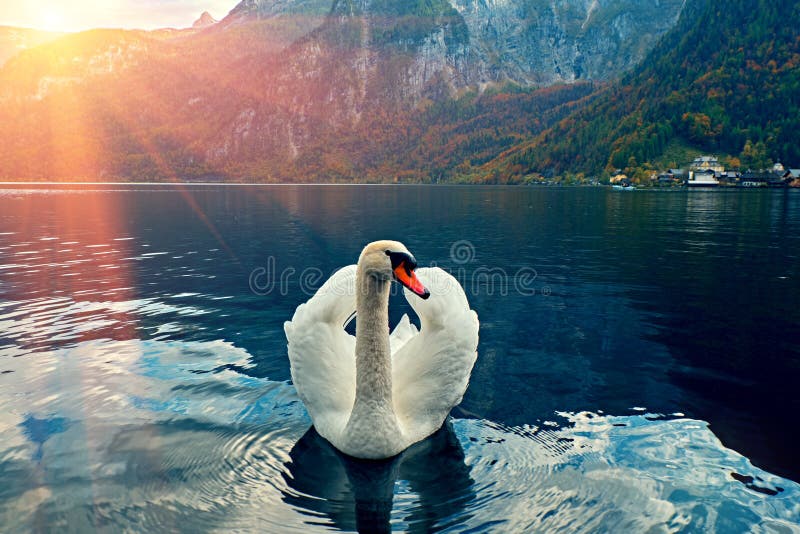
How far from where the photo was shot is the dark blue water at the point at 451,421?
21.8 feet

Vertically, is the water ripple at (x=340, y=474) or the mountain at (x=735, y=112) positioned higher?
the mountain at (x=735, y=112)

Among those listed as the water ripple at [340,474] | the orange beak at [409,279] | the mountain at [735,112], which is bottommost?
the water ripple at [340,474]

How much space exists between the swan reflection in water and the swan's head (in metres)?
2.70

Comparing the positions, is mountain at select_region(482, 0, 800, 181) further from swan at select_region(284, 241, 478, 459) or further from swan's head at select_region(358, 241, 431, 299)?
swan's head at select_region(358, 241, 431, 299)

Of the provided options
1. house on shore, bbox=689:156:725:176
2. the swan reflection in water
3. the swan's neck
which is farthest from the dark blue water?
house on shore, bbox=689:156:725:176

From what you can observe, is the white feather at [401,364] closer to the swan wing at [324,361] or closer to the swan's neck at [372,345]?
the swan wing at [324,361]

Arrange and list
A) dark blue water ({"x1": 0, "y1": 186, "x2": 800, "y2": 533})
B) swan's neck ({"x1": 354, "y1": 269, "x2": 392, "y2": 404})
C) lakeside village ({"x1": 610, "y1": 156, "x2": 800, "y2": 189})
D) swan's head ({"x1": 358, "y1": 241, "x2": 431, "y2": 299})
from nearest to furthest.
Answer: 1. swan's head ({"x1": 358, "y1": 241, "x2": 431, "y2": 299})
2. dark blue water ({"x1": 0, "y1": 186, "x2": 800, "y2": 533})
3. swan's neck ({"x1": 354, "y1": 269, "x2": 392, "y2": 404})
4. lakeside village ({"x1": 610, "y1": 156, "x2": 800, "y2": 189})

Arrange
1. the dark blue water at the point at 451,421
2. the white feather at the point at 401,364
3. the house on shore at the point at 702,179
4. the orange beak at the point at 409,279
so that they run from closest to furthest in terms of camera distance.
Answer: the orange beak at the point at 409,279
the dark blue water at the point at 451,421
the white feather at the point at 401,364
the house on shore at the point at 702,179

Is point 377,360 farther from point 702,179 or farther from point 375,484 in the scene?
point 702,179

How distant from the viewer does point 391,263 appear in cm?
662

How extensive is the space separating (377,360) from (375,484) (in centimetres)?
175

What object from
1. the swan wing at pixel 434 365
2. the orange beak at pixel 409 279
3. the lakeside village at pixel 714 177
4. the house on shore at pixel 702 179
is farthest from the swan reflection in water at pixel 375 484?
the house on shore at pixel 702 179

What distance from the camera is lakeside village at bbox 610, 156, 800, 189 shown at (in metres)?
136

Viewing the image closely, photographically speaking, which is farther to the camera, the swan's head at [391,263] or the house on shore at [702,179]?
the house on shore at [702,179]
